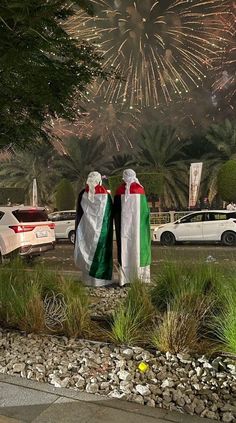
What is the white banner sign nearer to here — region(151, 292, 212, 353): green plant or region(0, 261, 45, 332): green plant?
region(0, 261, 45, 332): green plant

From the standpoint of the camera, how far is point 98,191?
746cm

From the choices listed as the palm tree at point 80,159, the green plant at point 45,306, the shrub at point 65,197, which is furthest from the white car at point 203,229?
the palm tree at point 80,159

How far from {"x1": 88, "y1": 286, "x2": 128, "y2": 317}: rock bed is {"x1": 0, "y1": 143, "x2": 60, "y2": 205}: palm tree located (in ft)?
122

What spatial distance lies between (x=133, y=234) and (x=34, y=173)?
37812 mm

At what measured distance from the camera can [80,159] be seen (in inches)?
1667

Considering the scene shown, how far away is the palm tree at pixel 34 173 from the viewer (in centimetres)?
4384

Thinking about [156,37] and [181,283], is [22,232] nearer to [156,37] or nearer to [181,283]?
[181,283]

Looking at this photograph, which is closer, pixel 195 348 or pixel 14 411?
pixel 14 411

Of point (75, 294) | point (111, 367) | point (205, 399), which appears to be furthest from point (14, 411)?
point (75, 294)

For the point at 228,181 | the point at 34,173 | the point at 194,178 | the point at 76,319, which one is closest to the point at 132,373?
the point at 76,319

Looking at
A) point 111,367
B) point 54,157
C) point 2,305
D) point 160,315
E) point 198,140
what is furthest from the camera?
point 54,157

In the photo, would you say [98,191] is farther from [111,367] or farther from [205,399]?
[205,399]

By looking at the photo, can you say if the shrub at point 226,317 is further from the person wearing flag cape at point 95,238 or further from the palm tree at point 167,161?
the palm tree at point 167,161

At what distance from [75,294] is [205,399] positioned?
2199 millimetres
